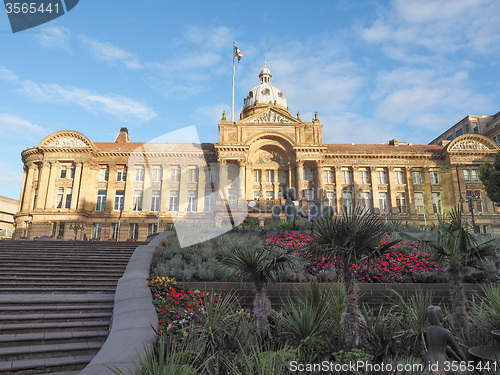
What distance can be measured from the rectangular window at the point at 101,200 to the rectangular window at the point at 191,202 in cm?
1252

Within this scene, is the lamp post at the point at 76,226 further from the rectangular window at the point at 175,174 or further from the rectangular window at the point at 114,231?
the rectangular window at the point at 175,174

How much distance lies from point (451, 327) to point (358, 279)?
4.81m

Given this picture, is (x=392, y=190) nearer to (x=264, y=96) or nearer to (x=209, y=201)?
(x=209, y=201)

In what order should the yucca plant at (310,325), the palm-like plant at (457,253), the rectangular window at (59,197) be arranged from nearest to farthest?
1. the yucca plant at (310,325)
2. the palm-like plant at (457,253)
3. the rectangular window at (59,197)

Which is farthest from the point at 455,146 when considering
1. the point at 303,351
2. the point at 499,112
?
the point at 303,351

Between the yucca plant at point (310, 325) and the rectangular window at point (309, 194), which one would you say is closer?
the yucca plant at point (310, 325)

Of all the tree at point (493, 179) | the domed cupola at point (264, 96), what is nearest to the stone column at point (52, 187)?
the domed cupola at point (264, 96)

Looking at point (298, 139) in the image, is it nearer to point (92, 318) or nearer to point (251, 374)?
point (92, 318)

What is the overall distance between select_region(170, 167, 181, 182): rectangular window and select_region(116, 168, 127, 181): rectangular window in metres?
6.95

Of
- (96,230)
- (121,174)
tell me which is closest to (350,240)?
(96,230)

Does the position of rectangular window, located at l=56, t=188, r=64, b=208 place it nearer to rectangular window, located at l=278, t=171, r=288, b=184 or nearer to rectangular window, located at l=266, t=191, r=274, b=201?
rectangular window, located at l=266, t=191, r=274, b=201

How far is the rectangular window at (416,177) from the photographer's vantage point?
49969mm

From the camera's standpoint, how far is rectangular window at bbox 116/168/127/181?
49.4 m

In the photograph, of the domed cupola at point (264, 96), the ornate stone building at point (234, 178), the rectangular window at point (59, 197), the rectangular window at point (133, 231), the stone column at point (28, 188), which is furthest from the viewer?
the domed cupola at point (264, 96)
